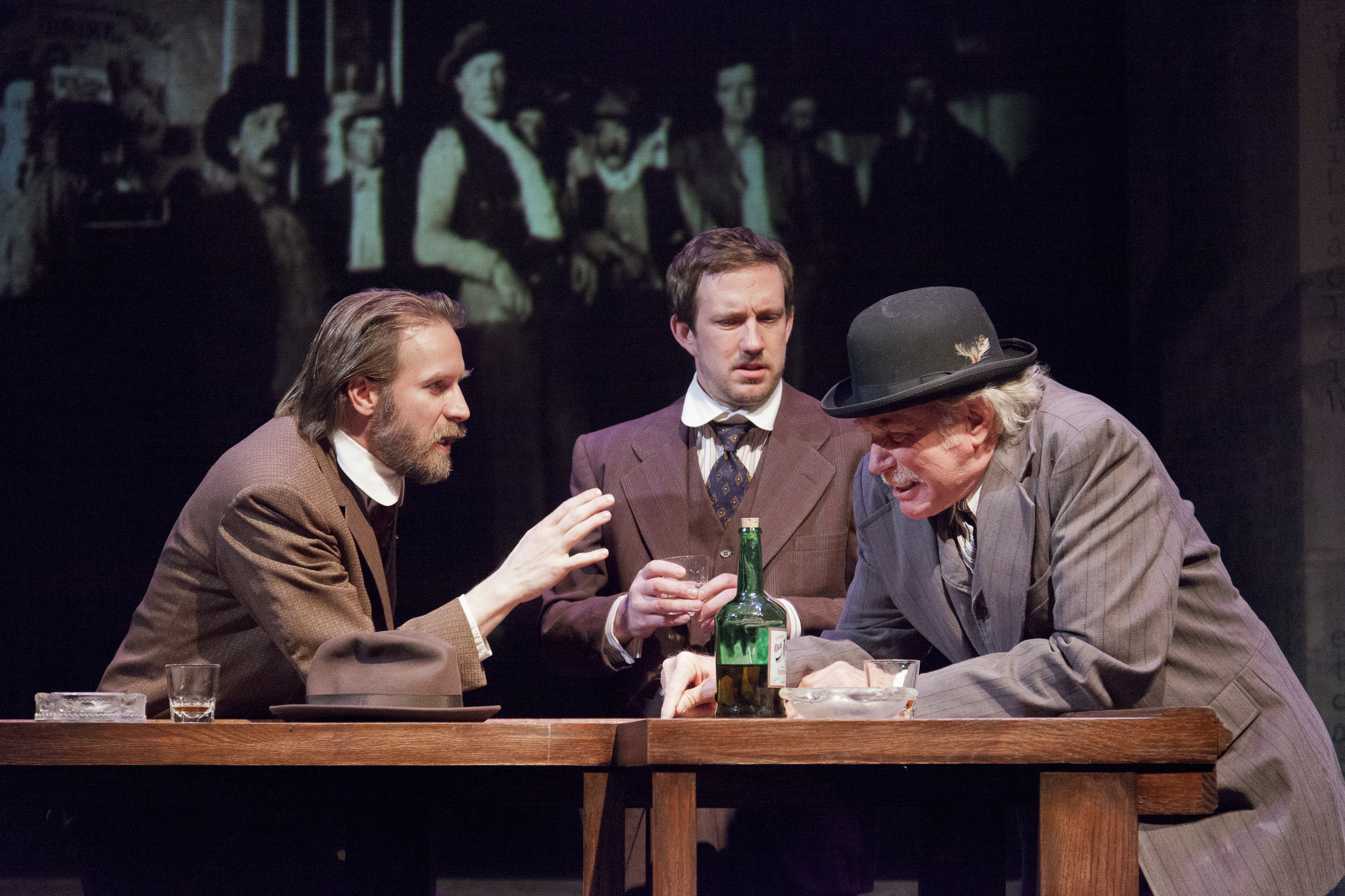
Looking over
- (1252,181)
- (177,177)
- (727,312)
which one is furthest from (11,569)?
(1252,181)

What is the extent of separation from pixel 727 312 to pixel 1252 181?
143 cm

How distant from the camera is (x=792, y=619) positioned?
9.27 feet

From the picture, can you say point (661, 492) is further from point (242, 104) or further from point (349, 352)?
point (242, 104)

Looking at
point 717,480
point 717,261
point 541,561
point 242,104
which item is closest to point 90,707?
point 541,561

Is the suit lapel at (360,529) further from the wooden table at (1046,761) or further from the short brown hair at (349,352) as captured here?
the wooden table at (1046,761)

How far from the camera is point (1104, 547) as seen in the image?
5.94ft

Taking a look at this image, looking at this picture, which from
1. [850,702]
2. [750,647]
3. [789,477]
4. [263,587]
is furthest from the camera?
[789,477]

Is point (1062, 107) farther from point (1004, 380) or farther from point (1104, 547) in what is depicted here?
point (1104, 547)

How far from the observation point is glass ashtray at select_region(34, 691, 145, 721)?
181cm

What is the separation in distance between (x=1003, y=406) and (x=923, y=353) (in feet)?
0.49

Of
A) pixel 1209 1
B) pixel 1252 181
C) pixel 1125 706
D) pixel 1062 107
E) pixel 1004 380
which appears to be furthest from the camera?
pixel 1062 107

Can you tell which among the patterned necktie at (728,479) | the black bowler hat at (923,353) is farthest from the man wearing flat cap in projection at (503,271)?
the black bowler hat at (923,353)

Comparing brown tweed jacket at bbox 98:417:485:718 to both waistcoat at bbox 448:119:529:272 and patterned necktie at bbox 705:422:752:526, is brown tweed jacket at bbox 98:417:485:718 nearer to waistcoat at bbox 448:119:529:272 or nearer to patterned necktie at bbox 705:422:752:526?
patterned necktie at bbox 705:422:752:526

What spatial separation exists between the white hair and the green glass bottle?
0.43 meters
